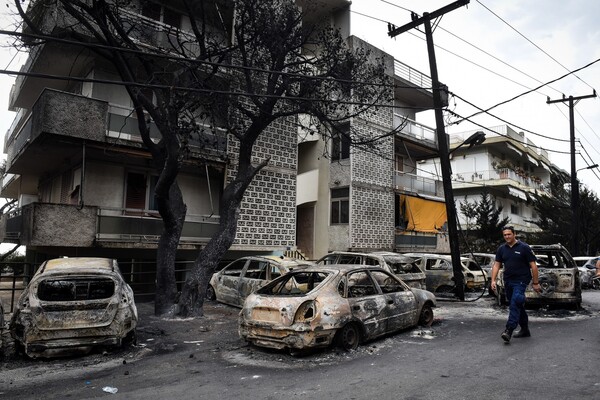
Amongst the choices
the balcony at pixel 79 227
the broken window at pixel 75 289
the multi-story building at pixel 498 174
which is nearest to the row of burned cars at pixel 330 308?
the broken window at pixel 75 289

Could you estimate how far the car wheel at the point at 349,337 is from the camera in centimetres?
657

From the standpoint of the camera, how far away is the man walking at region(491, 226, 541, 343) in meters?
7.07

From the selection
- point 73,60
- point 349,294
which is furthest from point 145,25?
point 349,294

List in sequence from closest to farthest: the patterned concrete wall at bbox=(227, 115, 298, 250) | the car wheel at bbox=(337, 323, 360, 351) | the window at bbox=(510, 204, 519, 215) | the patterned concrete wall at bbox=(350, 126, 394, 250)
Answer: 1. the car wheel at bbox=(337, 323, 360, 351)
2. the patterned concrete wall at bbox=(227, 115, 298, 250)
3. the patterned concrete wall at bbox=(350, 126, 394, 250)
4. the window at bbox=(510, 204, 519, 215)

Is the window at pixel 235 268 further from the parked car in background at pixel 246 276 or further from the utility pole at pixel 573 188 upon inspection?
the utility pole at pixel 573 188

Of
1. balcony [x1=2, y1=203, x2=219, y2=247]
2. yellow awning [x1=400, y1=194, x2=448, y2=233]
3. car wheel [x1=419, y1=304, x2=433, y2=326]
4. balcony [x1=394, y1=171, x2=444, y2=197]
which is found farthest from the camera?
balcony [x1=394, y1=171, x2=444, y2=197]

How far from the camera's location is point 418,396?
458cm

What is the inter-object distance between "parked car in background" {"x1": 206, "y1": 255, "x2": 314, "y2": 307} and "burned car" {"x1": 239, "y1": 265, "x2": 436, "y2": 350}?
3296mm

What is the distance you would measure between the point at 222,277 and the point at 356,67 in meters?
7.90

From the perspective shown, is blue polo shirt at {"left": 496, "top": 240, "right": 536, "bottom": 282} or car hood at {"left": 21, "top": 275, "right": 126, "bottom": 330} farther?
blue polo shirt at {"left": 496, "top": 240, "right": 536, "bottom": 282}

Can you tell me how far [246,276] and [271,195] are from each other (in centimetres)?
533

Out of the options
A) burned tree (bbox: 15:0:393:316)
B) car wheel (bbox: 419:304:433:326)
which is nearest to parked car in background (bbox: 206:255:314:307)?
burned tree (bbox: 15:0:393:316)

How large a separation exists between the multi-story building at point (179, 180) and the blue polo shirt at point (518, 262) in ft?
13.8

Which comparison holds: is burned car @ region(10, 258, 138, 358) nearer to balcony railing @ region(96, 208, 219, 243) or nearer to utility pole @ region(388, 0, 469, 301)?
balcony railing @ region(96, 208, 219, 243)
